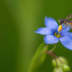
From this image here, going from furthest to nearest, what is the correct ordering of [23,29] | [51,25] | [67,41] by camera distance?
[23,29]
[51,25]
[67,41]

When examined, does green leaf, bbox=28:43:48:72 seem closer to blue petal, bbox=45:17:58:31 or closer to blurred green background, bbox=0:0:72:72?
blue petal, bbox=45:17:58:31

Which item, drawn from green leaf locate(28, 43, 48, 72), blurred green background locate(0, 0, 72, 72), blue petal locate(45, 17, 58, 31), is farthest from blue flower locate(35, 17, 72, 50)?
blurred green background locate(0, 0, 72, 72)

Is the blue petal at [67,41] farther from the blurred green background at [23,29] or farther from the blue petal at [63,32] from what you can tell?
the blurred green background at [23,29]

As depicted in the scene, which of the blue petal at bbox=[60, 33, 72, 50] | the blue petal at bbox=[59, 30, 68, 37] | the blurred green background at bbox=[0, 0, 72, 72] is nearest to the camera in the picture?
the blue petal at bbox=[60, 33, 72, 50]

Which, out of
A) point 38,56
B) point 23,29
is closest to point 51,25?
point 38,56

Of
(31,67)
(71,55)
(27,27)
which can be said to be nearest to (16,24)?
(27,27)

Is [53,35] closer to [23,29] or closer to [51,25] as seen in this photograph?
[51,25]

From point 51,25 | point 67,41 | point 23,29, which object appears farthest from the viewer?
point 23,29

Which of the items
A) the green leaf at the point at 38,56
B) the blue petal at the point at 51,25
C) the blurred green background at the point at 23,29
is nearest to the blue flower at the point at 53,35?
the blue petal at the point at 51,25

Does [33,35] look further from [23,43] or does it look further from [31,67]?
[31,67]
